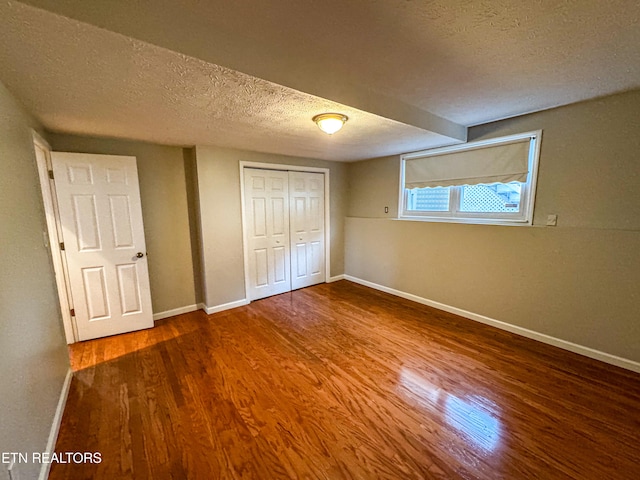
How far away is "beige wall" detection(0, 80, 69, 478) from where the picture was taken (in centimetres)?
114

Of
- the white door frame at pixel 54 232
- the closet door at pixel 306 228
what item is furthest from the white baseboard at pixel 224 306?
the white door frame at pixel 54 232

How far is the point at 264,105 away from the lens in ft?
6.05

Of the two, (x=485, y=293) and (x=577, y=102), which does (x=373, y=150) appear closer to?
(x=577, y=102)

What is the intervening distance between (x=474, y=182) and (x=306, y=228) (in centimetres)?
245

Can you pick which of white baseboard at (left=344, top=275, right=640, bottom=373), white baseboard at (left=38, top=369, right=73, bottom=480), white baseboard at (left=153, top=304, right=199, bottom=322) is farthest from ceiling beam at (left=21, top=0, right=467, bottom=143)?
white baseboard at (left=153, top=304, right=199, bottom=322)

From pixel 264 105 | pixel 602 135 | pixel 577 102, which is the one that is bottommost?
pixel 602 135

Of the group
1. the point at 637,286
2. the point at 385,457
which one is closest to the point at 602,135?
the point at 637,286

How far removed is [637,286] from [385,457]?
2.46 m

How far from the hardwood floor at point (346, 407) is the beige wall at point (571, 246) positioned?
0.32 meters

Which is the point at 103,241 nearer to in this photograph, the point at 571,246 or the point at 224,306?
the point at 224,306

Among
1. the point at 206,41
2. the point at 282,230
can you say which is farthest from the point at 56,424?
the point at 282,230

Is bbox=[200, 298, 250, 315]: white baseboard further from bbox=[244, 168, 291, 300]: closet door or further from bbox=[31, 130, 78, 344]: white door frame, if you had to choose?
bbox=[31, 130, 78, 344]: white door frame

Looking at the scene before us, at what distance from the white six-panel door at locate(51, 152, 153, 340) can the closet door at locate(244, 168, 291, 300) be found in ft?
4.17

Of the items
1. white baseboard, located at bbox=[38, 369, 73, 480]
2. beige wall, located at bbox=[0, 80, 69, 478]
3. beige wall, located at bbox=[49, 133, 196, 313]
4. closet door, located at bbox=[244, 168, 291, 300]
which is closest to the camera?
beige wall, located at bbox=[0, 80, 69, 478]
